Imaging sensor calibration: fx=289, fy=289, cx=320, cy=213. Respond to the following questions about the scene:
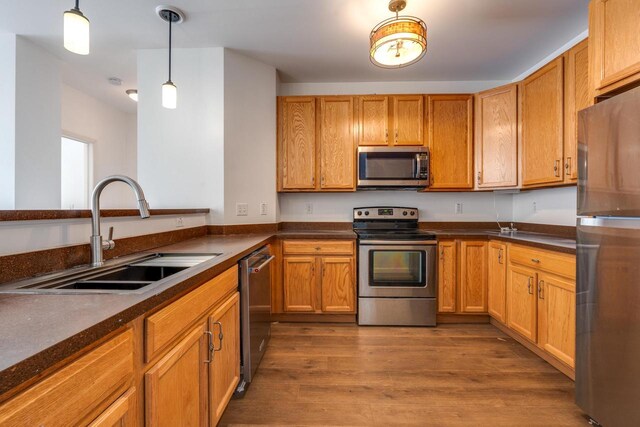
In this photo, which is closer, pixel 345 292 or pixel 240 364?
pixel 240 364

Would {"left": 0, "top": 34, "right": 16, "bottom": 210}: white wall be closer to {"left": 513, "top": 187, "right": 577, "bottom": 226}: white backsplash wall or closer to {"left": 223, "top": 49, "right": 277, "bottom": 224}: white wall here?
{"left": 223, "top": 49, "right": 277, "bottom": 224}: white wall

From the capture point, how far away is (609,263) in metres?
1.33

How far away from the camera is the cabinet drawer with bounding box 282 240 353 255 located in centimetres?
272

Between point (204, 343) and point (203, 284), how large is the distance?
9.5 inches

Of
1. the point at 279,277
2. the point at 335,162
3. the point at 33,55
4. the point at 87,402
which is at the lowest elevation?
the point at 279,277

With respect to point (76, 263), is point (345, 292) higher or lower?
lower

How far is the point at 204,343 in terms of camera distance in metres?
1.18

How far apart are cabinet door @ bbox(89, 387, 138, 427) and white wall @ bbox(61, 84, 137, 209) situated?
4.22 meters

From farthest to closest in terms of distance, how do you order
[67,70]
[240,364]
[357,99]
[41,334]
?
[67,70] < [357,99] < [240,364] < [41,334]

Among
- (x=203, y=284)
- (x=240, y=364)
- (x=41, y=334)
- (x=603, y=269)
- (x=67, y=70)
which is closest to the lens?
(x=41, y=334)

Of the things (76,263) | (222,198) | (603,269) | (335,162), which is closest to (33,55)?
(222,198)

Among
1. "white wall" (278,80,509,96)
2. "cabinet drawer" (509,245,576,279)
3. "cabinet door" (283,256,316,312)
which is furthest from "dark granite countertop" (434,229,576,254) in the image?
"white wall" (278,80,509,96)

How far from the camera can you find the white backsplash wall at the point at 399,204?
3246mm

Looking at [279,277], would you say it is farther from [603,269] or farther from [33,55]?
[33,55]
